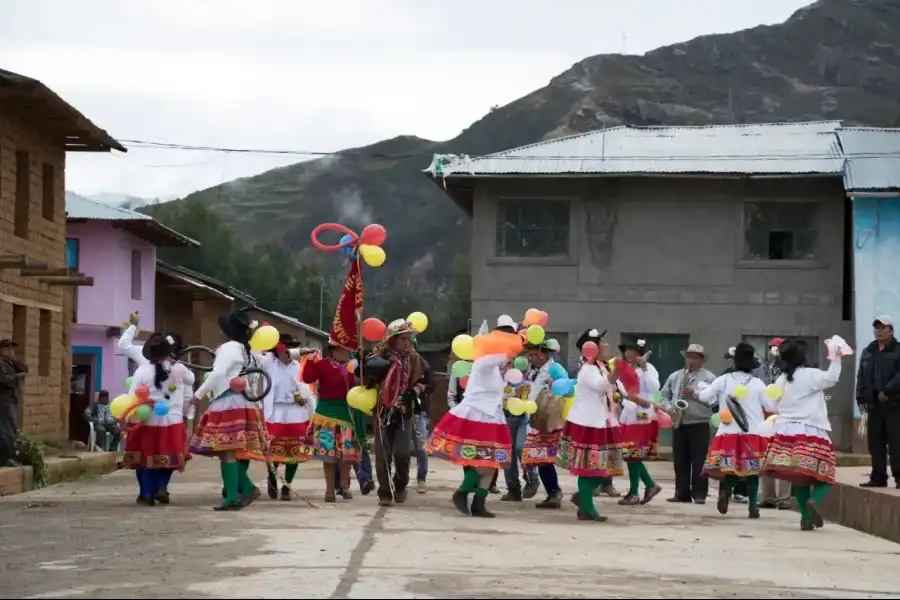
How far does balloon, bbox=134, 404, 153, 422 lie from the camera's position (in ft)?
50.3

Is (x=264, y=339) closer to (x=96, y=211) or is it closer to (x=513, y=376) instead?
(x=513, y=376)

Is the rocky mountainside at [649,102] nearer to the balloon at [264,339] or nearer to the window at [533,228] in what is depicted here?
the window at [533,228]

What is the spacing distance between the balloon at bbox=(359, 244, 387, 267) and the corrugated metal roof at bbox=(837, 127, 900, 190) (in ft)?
64.5

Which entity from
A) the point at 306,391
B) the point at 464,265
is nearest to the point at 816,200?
the point at 306,391

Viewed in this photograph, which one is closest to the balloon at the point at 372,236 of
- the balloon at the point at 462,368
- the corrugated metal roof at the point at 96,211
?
the balloon at the point at 462,368

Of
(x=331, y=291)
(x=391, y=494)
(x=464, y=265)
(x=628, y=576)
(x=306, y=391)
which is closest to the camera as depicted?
(x=628, y=576)

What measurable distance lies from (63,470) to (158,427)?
250 inches

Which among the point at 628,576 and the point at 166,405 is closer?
the point at 628,576

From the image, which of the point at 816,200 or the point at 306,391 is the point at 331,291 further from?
the point at 306,391

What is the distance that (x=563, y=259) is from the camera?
113 feet

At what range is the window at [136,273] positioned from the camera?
142ft

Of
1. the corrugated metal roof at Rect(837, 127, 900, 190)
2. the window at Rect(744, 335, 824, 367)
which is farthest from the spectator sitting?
the corrugated metal roof at Rect(837, 127, 900, 190)

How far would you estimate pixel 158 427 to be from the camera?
15453 mm

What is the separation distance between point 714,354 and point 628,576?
82.2ft
